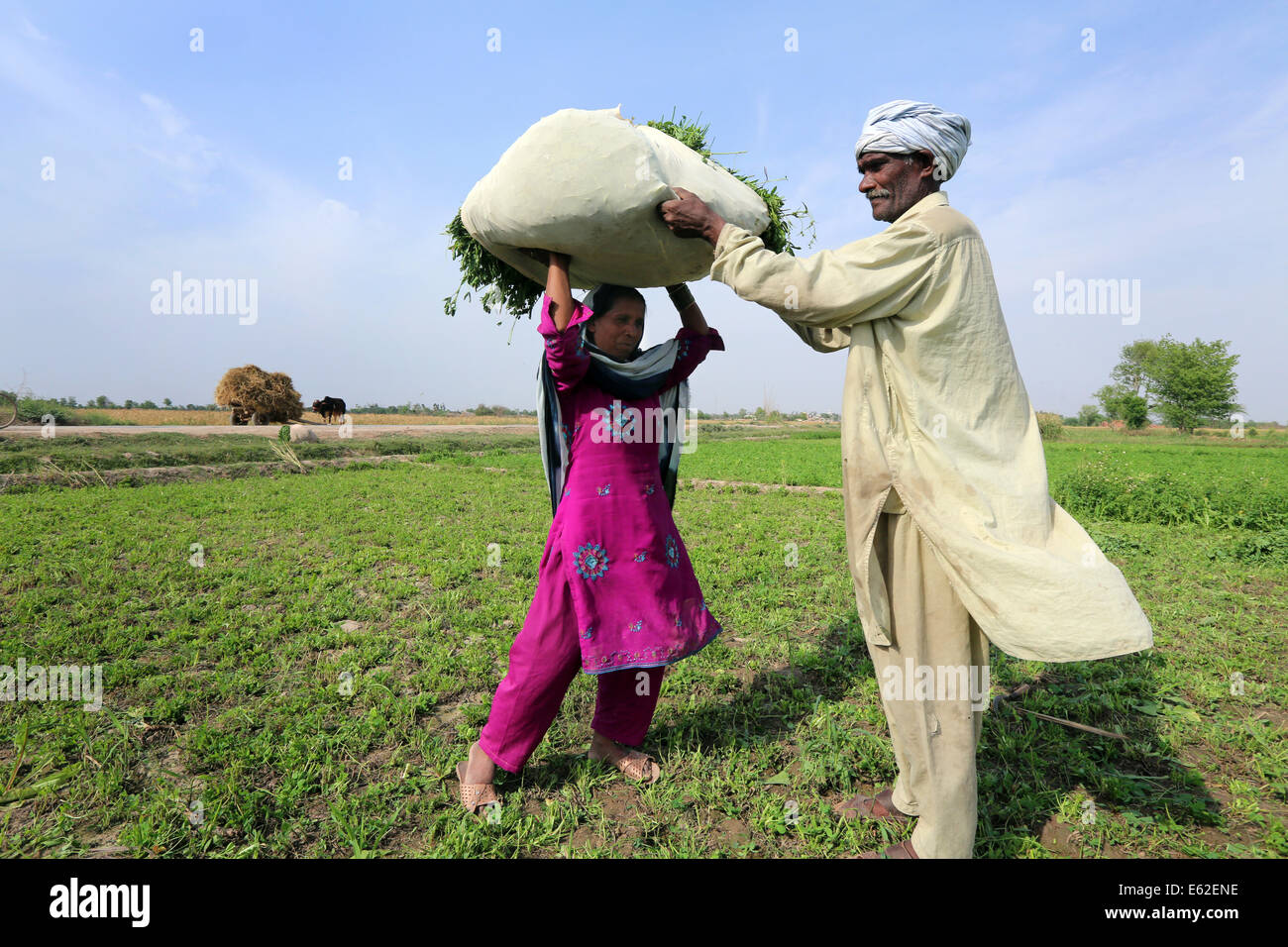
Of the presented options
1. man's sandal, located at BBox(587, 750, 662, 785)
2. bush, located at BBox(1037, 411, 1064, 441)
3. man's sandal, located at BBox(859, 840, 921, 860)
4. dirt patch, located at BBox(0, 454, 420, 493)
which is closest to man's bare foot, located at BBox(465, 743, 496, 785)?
man's sandal, located at BBox(587, 750, 662, 785)

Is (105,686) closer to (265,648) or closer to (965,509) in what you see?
(265,648)

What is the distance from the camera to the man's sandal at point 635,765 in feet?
8.70

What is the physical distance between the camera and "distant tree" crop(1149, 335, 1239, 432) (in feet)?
165

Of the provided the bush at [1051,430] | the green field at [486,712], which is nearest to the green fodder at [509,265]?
the green field at [486,712]

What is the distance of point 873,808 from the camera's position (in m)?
2.43

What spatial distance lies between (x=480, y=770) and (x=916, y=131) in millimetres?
2696

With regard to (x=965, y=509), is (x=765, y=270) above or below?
above

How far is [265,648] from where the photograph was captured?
4.04 m

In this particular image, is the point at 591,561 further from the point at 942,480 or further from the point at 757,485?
the point at 757,485

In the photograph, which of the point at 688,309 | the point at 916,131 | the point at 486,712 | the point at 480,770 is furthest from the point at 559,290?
the point at 486,712

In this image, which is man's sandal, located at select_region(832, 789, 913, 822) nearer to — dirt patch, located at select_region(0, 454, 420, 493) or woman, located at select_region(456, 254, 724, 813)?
woman, located at select_region(456, 254, 724, 813)
